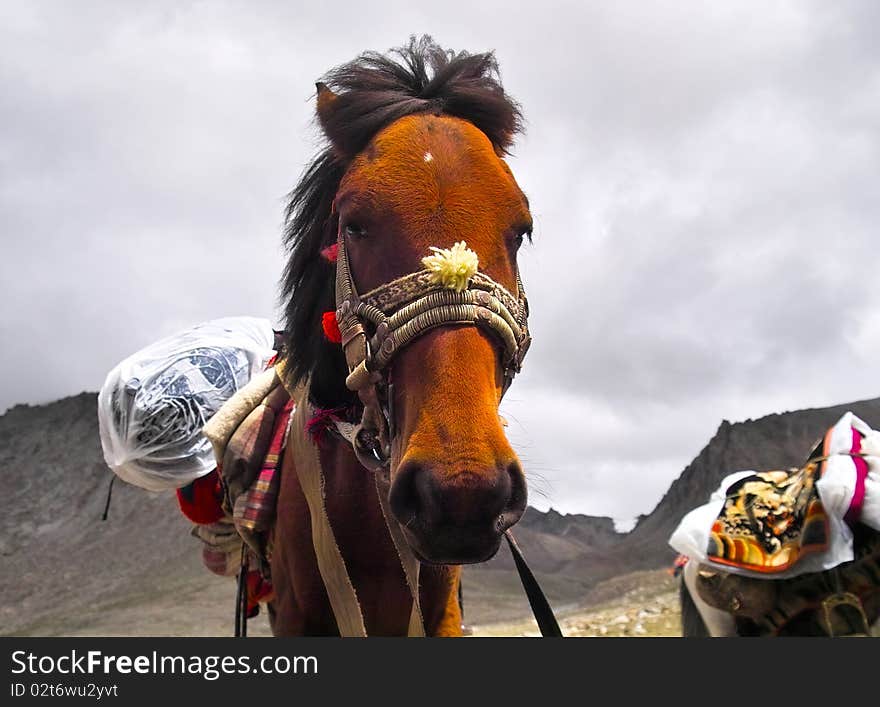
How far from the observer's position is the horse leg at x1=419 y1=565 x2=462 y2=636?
7.97 feet

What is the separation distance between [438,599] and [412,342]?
1.15 meters

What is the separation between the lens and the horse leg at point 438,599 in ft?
7.97

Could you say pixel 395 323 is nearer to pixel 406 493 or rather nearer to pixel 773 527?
pixel 406 493

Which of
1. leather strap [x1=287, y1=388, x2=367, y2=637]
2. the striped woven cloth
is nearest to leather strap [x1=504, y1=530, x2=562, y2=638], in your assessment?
leather strap [x1=287, y1=388, x2=367, y2=637]

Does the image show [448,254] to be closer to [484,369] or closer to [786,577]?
[484,369]

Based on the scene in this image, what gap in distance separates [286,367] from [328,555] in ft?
2.41

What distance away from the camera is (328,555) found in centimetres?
224

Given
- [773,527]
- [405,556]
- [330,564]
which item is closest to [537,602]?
[405,556]

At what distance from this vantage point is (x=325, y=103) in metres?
2.38

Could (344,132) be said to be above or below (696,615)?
above

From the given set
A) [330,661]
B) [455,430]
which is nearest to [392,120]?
[455,430]

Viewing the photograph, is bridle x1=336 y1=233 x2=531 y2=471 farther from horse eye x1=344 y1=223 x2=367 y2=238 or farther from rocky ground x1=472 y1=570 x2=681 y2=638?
rocky ground x1=472 y1=570 x2=681 y2=638

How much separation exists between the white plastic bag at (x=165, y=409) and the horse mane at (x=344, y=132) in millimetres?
1308

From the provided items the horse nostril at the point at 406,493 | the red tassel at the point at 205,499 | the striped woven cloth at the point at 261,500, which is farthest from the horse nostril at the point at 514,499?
the red tassel at the point at 205,499
